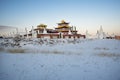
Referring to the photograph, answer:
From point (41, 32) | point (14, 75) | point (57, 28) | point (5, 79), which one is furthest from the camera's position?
point (57, 28)

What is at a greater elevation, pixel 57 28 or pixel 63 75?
pixel 57 28

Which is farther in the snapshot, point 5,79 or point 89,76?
point 89,76

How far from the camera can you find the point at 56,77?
8398 mm

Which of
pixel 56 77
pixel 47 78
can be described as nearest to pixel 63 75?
pixel 56 77

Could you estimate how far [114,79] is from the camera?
804 centimetres

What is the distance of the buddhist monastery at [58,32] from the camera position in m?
61.8

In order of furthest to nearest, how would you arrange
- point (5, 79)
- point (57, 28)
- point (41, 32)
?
point (57, 28) < point (41, 32) < point (5, 79)

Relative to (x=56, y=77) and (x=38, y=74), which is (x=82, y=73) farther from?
(x=38, y=74)

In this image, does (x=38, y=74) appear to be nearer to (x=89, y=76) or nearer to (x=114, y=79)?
(x=89, y=76)

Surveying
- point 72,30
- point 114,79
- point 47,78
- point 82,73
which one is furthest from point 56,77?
point 72,30

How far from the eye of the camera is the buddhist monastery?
6182 cm

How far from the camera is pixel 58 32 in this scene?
67.4 m

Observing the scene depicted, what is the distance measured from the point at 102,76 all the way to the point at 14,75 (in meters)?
5.46

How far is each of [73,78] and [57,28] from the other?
65.1 m
